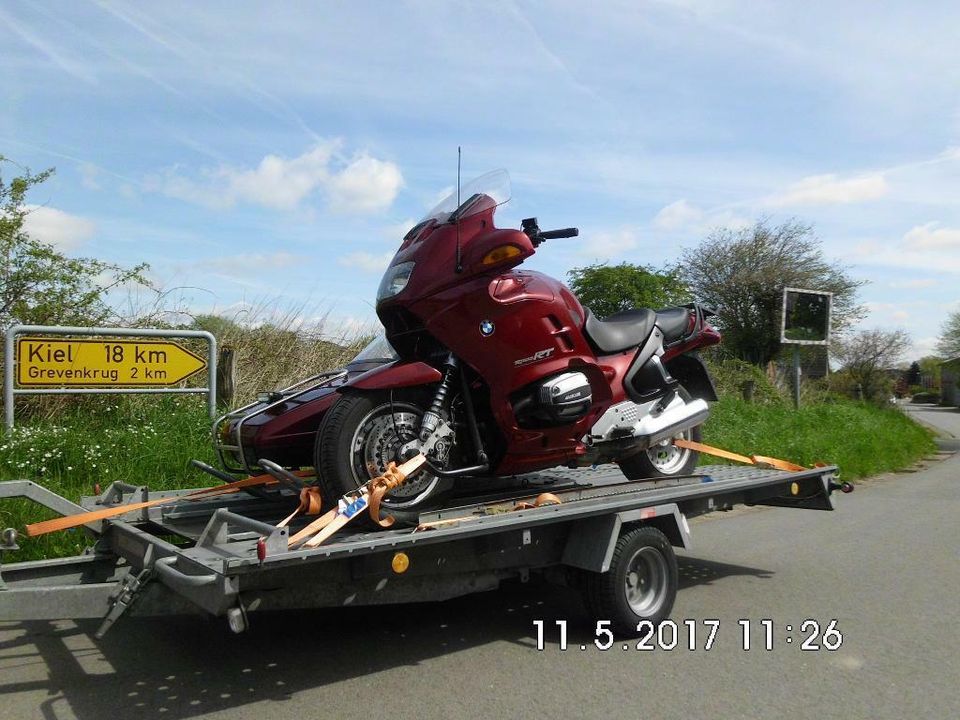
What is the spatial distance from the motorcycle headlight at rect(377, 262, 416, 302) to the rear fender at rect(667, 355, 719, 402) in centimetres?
281

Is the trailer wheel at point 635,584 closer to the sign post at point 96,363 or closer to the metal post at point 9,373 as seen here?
the sign post at point 96,363

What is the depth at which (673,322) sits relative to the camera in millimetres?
6723

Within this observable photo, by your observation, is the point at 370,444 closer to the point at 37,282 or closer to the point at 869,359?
the point at 37,282

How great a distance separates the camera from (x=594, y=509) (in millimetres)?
4824

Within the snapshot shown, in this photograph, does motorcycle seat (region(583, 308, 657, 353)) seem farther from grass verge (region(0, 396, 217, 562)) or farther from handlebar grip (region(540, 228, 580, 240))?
grass verge (region(0, 396, 217, 562))

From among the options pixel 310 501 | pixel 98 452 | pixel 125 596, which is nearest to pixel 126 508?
pixel 310 501

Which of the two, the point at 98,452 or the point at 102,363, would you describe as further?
the point at 102,363

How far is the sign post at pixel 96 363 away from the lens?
299 inches

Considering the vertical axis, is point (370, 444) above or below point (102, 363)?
below

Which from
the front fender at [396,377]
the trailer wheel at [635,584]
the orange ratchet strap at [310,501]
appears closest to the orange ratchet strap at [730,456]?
the trailer wheel at [635,584]

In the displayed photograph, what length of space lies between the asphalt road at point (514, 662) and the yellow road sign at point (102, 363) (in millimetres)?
3132

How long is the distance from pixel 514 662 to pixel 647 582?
1.12 metres

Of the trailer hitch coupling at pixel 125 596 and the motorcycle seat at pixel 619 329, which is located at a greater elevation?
the motorcycle seat at pixel 619 329

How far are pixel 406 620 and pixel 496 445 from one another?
118 cm
